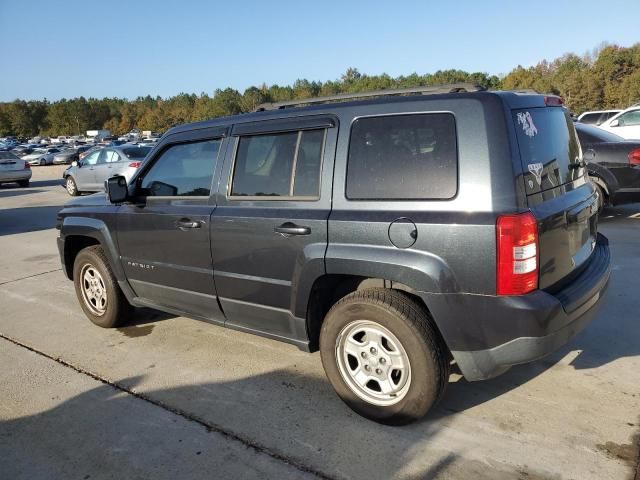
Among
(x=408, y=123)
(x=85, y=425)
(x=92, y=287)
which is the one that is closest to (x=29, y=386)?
(x=85, y=425)

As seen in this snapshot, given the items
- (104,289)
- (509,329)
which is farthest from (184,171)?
(509,329)

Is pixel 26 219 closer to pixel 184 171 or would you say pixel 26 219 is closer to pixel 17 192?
pixel 17 192

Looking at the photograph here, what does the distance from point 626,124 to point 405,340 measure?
44.6ft

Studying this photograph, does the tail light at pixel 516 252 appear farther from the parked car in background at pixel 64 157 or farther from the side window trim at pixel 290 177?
the parked car in background at pixel 64 157

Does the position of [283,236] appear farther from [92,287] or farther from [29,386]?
[92,287]

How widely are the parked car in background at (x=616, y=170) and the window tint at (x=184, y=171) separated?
260 inches

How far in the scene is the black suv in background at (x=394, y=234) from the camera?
2.58 metres

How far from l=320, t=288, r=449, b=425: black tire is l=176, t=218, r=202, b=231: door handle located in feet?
4.16

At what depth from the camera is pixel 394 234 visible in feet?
9.07

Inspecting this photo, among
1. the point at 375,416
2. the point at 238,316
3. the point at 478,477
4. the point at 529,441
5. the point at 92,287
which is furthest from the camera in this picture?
the point at 92,287

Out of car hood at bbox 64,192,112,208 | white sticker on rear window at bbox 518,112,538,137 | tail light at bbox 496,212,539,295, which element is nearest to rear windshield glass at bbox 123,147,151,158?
car hood at bbox 64,192,112,208

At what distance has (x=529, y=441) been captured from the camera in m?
2.79

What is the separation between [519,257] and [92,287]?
3.97 m

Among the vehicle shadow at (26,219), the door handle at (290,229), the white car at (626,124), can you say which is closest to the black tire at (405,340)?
the door handle at (290,229)
